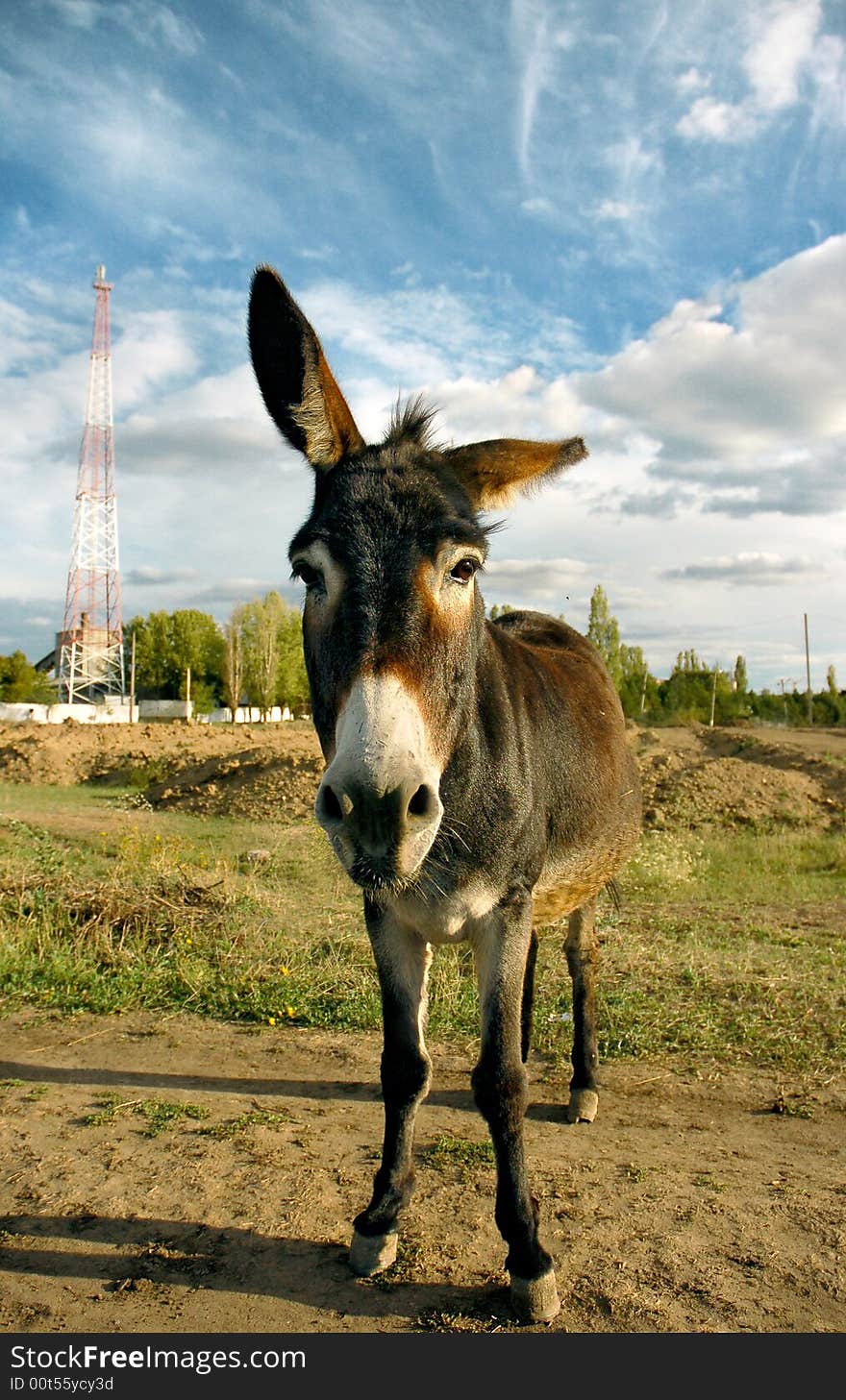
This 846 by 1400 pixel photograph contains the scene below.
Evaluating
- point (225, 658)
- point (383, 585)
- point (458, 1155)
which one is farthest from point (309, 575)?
point (225, 658)

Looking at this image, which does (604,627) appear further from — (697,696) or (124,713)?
(124,713)

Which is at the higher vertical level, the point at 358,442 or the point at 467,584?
the point at 358,442

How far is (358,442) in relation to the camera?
3557 millimetres

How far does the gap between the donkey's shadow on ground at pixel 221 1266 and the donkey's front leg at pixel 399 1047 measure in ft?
1.02

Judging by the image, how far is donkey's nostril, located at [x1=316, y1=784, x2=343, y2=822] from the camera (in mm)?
2428

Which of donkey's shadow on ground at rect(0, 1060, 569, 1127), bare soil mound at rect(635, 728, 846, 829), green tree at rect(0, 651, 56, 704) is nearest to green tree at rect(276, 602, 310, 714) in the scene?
green tree at rect(0, 651, 56, 704)

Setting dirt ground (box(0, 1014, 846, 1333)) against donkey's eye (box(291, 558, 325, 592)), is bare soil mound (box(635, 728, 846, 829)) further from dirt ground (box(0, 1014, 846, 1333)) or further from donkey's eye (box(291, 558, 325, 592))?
donkey's eye (box(291, 558, 325, 592))

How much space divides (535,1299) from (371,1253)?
2.14 feet

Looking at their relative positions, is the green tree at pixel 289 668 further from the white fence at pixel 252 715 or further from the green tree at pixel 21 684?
the green tree at pixel 21 684

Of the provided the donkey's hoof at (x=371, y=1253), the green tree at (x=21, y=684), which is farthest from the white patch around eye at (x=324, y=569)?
the green tree at (x=21, y=684)

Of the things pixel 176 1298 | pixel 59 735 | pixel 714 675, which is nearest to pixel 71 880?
pixel 176 1298
